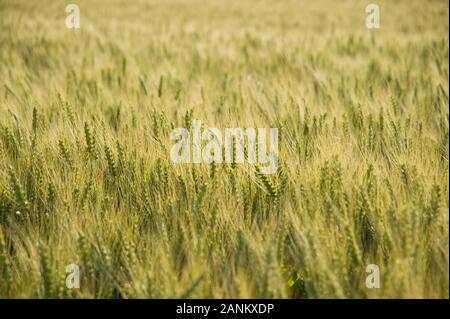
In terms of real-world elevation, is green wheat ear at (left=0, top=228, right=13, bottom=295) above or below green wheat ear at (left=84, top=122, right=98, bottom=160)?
below

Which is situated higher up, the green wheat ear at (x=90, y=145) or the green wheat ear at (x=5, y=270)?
the green wheat ear at (x=90, y=145)

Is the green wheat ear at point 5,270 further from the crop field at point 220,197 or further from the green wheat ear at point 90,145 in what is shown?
the green wheat ear at point 90,145

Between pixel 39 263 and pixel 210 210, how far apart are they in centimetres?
56

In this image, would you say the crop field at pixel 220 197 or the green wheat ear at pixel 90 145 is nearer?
the crop field at pixel 220 197

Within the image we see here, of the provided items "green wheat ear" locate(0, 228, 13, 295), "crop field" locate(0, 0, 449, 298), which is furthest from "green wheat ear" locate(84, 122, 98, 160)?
"green wheat ear" locate(0, 228, 13, 295)

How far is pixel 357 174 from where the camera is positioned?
1580 millimetres

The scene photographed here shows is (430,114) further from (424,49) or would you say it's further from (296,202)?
(424,49)

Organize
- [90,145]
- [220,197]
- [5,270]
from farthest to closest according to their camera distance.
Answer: [90,145], [220,197], [5,270]

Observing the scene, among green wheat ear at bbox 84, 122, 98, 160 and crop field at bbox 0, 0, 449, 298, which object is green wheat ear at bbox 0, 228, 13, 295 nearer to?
crop field at bbox 0, 0, 449, 298

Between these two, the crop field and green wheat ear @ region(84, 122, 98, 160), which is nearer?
the crop field

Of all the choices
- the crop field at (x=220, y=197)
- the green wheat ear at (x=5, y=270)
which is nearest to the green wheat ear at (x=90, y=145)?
the crop field at (x=220, y=197)

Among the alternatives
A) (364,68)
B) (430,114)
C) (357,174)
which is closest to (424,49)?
(364,68)

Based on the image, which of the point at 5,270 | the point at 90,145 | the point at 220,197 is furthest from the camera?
the point at 90,145
